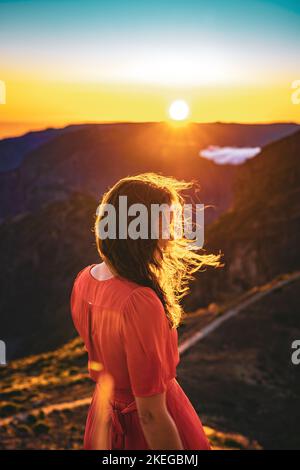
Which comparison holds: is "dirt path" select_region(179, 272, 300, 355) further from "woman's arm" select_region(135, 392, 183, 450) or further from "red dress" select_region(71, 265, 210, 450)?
"woman's arm" select_region(135, 392, 183, 450)

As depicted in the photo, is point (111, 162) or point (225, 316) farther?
point (111, 162)

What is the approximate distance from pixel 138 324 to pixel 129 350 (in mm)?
130

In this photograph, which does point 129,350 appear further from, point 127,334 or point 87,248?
point 87,248

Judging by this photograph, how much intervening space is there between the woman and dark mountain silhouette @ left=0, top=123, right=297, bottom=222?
120 meters

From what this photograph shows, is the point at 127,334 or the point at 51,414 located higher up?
the point at 127,334

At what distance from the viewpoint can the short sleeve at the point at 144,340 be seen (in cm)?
228

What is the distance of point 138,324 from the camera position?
2.27m

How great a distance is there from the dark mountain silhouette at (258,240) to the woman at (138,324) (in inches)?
1765

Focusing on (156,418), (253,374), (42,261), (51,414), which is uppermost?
(156,418)

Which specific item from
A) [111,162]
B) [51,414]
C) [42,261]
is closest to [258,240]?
[51,414]

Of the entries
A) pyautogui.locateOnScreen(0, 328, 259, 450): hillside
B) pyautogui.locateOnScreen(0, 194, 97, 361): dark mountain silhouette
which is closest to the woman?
pyautogui.locateOnScreen(0, 328, 259, 450): hillside

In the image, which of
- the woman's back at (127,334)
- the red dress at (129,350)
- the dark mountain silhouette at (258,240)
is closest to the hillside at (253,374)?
the red dress at (129,350)

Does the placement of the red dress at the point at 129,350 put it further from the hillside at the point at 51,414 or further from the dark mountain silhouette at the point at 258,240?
the dark mountain silhouette at the point at 258,240

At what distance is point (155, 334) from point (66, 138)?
561 ft
